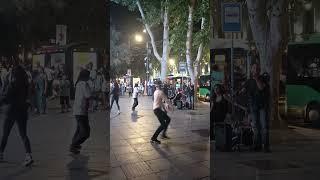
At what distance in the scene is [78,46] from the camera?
668cm

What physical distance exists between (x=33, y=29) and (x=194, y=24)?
18.0 metres

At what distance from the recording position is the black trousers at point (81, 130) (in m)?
7.74

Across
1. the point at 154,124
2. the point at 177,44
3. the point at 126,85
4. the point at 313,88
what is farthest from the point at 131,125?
the point at 126,85

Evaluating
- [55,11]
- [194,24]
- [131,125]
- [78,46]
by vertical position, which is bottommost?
[131,125]

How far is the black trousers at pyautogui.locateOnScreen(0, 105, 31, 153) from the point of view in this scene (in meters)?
7.27

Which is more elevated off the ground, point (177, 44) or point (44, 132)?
point (177, 44)

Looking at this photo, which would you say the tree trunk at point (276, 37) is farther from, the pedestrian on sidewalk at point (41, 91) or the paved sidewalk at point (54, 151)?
the pedestrian on sidewalk at point (41, 91)

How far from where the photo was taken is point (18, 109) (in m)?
7.41

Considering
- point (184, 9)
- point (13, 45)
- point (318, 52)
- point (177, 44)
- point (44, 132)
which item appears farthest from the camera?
point (177, 44)

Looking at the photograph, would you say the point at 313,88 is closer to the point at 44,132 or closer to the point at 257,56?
the point at 257,56

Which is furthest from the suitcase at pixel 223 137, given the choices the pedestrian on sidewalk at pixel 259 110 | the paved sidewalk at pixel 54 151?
the paved sidewalk at pixel 54 151

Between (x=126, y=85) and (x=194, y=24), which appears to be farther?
(x=126, y=85)

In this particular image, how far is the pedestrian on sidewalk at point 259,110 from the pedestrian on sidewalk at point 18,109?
5157 millimetres

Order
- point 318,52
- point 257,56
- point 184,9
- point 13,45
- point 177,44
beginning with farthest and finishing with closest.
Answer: point 177,44
point 184,9
point 318,52
point 257,56
point 13,45
